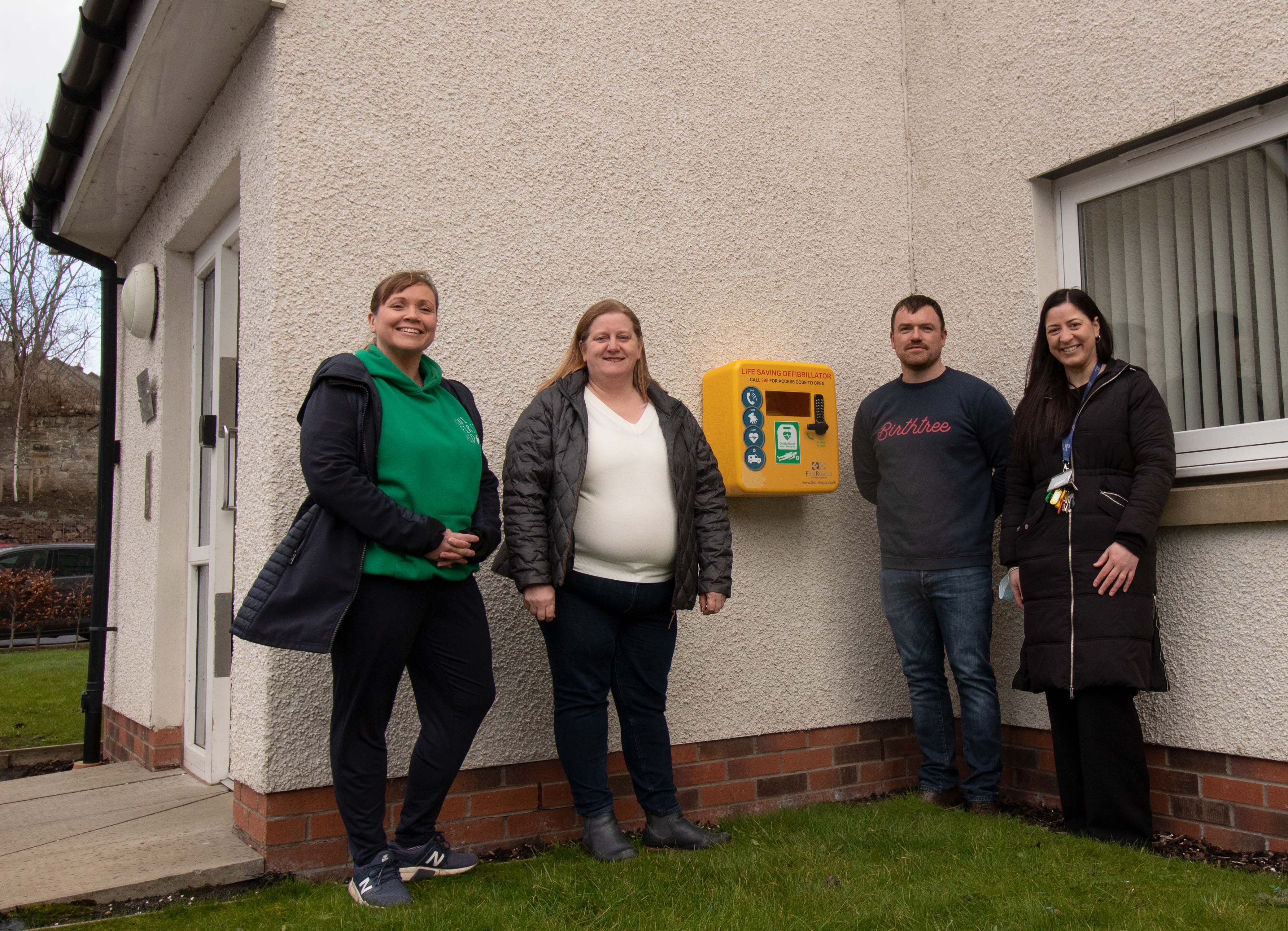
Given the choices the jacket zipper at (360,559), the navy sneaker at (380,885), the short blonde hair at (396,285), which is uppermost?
the short blonde hair at (396,285)

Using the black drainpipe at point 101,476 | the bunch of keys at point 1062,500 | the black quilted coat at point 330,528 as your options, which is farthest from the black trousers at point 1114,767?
the black drainpipe at point 101,476

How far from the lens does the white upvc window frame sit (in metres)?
3.51

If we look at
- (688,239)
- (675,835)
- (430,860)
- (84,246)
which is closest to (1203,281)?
(688,239)

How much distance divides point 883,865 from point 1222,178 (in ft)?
9.27

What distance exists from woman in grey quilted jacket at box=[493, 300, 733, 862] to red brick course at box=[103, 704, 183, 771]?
2.30 m

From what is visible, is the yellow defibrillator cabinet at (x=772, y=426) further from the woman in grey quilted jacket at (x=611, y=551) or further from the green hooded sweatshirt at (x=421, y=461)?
the green hooded sweatshirt at (x=421, y=461)

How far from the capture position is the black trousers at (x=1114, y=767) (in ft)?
11.0

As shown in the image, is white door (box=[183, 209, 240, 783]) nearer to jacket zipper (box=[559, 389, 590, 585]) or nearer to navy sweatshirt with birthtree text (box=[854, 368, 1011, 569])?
jacket zipper (box=[559, 389, 590, 585])

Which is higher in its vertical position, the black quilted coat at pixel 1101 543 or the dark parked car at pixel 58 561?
the black quilted coat at pixel 1101 543

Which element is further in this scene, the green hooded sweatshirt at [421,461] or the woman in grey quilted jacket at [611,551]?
the woman in grey quilted jacket at [611,551]

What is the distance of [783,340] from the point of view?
436cm

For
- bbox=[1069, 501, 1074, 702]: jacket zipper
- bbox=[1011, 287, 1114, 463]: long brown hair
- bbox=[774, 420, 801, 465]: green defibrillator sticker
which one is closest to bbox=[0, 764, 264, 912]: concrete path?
bbox=[774, 420, 801, 465]: green defibrillator sticker

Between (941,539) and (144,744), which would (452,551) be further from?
(144,744)

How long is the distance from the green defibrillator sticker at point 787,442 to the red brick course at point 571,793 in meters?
1.14
